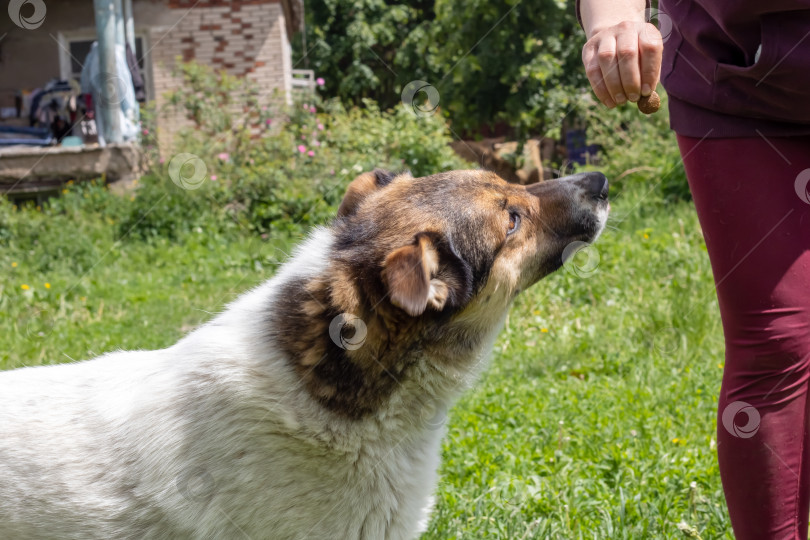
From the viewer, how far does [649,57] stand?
7.18 feet

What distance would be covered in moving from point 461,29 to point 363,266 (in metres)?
12.3

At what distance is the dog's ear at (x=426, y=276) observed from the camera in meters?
2.29

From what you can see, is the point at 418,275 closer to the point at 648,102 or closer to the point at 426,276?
the point at 426,276

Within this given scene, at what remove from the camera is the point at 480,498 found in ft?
11.4

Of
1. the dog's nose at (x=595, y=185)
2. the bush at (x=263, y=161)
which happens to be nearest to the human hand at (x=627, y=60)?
the dog's nose at (x=595, y=185)

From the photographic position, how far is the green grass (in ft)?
11.3

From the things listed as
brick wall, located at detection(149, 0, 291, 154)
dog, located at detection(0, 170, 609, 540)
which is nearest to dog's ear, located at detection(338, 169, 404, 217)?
dog, located at detection(0, 170, 609, 540)

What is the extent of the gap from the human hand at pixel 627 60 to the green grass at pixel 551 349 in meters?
1.78

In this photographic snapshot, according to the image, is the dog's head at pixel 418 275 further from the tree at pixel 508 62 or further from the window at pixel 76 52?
the window at pixel 76 52

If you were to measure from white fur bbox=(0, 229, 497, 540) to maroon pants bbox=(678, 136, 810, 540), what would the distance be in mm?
998

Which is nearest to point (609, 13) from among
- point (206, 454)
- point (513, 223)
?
point (513, 223)

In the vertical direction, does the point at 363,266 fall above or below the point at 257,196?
above

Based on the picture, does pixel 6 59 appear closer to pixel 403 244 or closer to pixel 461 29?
pixel 461 29

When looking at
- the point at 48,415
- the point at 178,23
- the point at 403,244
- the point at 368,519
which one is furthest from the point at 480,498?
the point at 178,23
